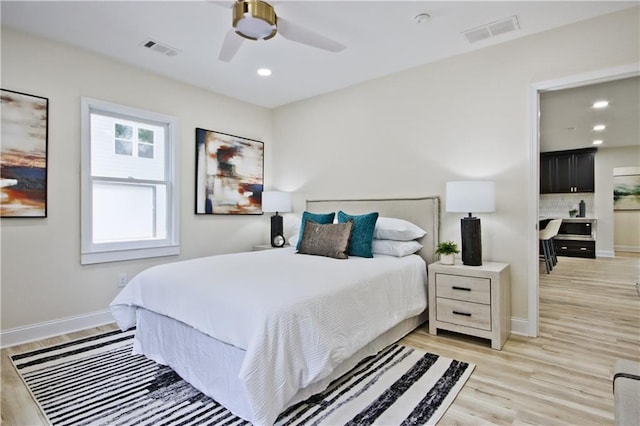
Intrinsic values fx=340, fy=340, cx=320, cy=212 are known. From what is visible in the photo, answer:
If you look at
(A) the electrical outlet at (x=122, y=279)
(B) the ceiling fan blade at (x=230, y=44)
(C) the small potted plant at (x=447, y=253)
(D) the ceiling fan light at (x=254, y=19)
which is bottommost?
(A) the electrical outlet at (x=122, y=279)

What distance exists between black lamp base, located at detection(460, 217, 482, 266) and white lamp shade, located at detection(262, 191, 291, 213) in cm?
232

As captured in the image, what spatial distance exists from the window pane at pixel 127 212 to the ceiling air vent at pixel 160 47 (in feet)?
4.56

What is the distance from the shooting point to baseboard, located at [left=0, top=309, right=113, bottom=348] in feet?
9.11

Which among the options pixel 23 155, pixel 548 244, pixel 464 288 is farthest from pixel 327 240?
pixel 548 244

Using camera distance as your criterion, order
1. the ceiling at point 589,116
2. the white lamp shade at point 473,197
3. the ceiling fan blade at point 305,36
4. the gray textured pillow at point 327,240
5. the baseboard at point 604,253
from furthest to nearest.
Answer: the baseboard at point 604,253 → the ceiling at point 589,116 → the gray textured pillow at point 327,240 → the white lamp shade at point 473,197 → the ceiling fan blade at point 305,36

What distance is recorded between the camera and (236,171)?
452 centimetres

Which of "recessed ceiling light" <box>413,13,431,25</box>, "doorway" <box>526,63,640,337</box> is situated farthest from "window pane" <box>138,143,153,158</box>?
"doorway" <box>526,63,640,337</box>

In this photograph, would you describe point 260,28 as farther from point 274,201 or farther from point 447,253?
point 274,201

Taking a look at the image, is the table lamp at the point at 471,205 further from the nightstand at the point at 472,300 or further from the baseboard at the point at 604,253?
the baseboard at the point at 604,253

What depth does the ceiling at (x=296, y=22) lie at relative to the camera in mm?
2502

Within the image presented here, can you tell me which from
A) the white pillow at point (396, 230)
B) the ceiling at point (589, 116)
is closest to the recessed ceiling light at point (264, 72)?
the white pillow at point (396, 230)

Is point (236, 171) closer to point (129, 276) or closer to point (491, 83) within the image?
point (129, 276)

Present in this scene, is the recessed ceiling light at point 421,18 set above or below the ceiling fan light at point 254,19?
above

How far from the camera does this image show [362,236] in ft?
10.4
